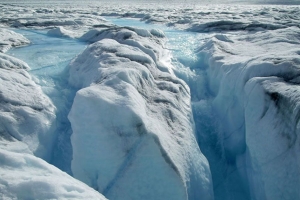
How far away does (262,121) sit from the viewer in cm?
333

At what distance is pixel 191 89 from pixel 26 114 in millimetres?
3566

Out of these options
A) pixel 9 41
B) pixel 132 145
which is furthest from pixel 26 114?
pixel 9 41

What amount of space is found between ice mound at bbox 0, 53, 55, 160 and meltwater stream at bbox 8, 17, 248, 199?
0.22 metres

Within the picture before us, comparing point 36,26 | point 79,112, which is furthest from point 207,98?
point 36,26

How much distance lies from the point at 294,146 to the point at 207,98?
2797mm

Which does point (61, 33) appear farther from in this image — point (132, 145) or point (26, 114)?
point (132, 145)

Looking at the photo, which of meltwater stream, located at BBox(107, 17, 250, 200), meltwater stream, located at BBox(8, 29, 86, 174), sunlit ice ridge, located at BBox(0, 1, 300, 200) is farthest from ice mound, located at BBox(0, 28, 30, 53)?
meltwater stream, located at BBox(107, 17, 250, 200)

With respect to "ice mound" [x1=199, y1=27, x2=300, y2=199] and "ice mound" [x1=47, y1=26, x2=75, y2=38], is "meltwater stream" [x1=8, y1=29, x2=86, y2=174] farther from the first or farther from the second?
"ice mound" [x1=199, y1=27, x2=300, y2=199]

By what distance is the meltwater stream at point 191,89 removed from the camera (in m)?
3.74

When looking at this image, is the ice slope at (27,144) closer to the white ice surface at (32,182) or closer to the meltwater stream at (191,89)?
the white ice surface at (32,182)

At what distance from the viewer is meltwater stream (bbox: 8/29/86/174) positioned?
12.4ft

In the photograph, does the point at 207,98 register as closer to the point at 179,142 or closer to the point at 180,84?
the point at 180,84

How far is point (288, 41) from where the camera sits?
680 cm

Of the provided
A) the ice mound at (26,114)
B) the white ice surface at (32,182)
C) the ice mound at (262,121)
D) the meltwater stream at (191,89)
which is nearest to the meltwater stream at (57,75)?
the meltwater stream at (191,89)
